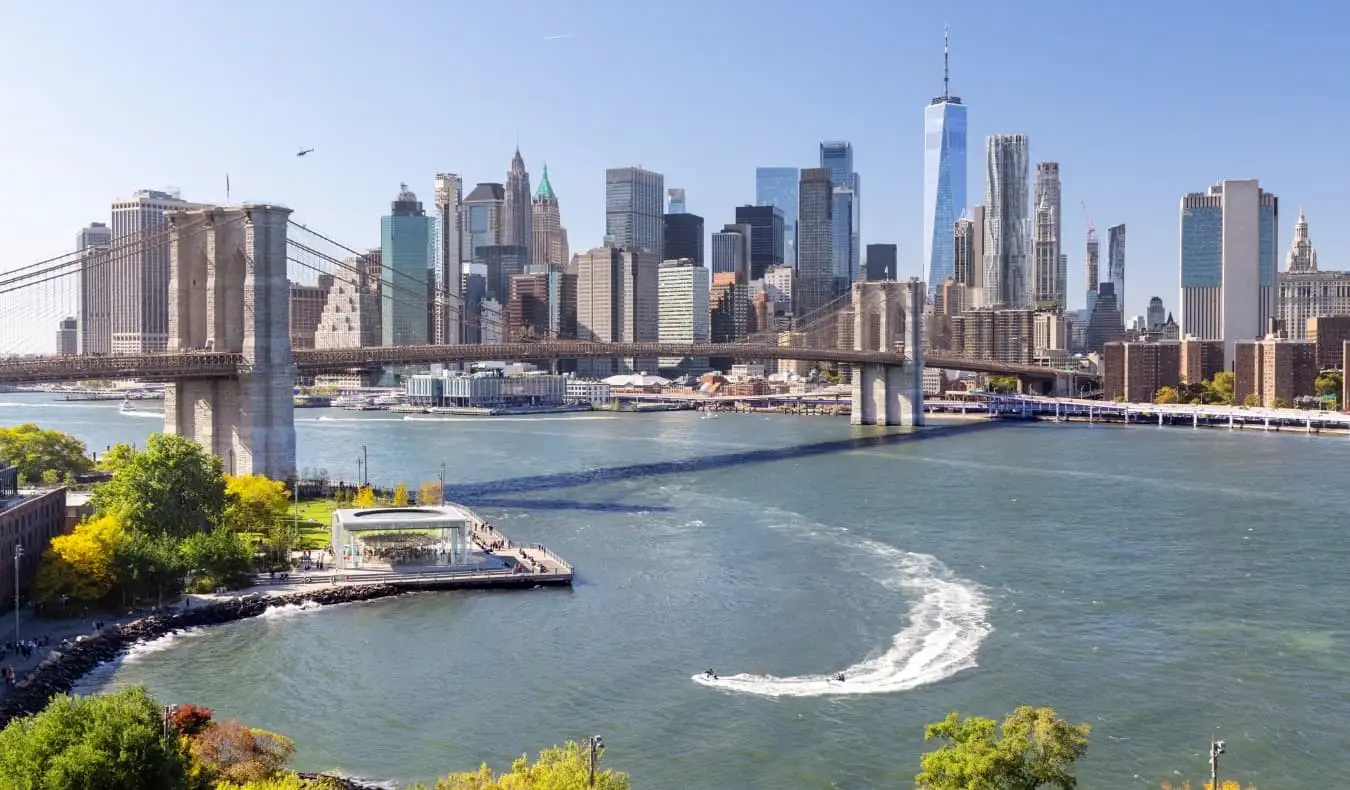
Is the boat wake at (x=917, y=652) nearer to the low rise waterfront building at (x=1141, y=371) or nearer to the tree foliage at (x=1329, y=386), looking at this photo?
the tree foliage at (x=1329, y=386)

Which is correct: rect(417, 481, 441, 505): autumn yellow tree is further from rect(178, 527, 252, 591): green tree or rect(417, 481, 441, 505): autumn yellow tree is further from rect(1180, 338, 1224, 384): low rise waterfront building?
rect(1180, 338, 1224, 384): low rise waterfront building

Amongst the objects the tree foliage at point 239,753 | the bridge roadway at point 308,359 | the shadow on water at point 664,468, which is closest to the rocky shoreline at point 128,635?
the tree foliage at point 239,753

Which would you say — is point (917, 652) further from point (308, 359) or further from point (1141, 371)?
point (1141, 371)

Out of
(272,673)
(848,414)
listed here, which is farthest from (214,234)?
(848,414)

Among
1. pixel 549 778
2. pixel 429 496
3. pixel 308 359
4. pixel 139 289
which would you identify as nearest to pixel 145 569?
pixel 429 496

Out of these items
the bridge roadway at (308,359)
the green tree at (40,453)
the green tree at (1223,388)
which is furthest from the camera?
the green tree at (1223,388)

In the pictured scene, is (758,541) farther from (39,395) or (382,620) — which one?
(39,395)

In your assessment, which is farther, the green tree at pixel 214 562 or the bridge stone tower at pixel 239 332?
the bridge stone tower at pixel 239 332

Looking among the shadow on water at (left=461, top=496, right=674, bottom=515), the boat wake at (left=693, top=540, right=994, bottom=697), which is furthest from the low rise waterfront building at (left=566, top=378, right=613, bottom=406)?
the boat wake at (left=693, top=540, right=994, bottom=697)
